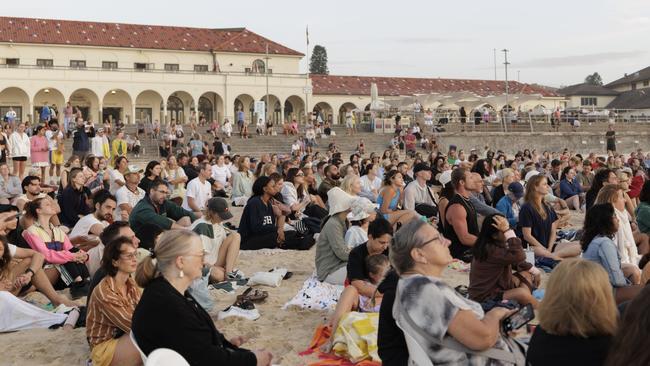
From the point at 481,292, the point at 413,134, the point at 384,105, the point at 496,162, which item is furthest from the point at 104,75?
the point at 481,292

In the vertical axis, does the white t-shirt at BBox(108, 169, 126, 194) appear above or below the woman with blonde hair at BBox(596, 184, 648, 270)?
above

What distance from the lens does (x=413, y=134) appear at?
35.7 m

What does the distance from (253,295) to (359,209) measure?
1.42 m

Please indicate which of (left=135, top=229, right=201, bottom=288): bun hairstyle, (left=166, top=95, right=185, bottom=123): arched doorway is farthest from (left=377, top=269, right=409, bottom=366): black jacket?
(left=166, top=95, right=185, bottom=123): arched doorway

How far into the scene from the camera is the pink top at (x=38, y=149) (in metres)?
17.3

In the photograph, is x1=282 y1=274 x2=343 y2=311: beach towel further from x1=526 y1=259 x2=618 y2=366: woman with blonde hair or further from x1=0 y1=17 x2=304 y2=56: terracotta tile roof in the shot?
x1=0 y1=17 x2=304 y2=56: terracotta tile roof

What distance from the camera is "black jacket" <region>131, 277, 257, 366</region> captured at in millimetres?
4074

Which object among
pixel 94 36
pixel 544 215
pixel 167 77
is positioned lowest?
pixel 544 215

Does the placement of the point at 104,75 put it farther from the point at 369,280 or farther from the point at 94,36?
the point at 369,280

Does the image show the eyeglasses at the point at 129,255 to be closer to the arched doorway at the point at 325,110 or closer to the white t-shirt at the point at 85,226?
the white t-shirt at the point at 85,226

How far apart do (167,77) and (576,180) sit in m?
38.7

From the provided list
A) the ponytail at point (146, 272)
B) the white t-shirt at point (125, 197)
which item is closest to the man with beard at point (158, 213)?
the white t-shirt at point (125, 197)

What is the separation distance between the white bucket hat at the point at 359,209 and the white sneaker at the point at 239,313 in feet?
4.78

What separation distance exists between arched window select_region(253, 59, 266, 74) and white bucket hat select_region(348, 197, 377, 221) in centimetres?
4931
